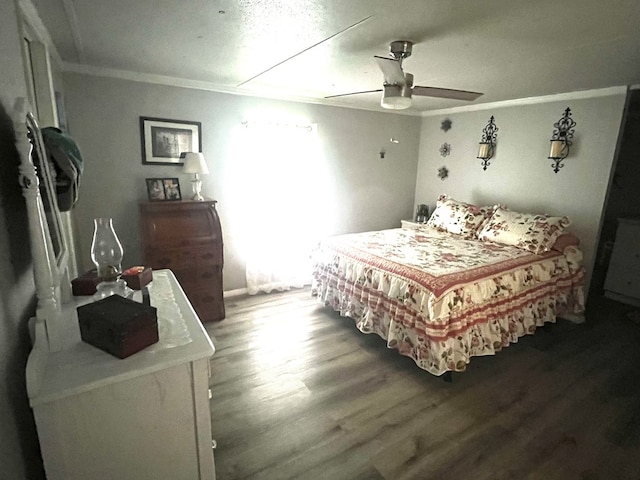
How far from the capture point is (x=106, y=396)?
95cm

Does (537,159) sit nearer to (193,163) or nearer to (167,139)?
(193,163)

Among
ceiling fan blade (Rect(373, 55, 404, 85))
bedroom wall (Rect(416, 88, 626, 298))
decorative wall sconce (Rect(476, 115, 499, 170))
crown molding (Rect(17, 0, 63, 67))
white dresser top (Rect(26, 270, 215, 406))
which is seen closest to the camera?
white dresser top (Rect(26, 270, 215, 406))

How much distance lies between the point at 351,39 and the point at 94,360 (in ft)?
6.46

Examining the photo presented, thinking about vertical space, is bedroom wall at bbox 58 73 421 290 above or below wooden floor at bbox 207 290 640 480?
above

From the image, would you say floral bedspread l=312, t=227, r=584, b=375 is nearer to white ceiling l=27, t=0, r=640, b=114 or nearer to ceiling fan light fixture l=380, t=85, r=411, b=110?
ceiling fan light fixture l=380, t=85, r=411, b=110

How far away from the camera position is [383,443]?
1816 mm

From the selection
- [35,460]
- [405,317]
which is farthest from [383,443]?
[35,460]

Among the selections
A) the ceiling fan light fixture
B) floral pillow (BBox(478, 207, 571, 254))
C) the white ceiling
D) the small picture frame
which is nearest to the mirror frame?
the white ceiling

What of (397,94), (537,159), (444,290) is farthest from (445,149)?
(444,290)

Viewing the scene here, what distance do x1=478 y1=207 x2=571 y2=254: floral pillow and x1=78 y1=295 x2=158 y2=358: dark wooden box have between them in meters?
3.16

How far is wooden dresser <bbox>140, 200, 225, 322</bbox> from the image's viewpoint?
283 cm

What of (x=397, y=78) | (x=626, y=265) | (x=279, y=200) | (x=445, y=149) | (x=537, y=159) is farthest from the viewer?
(x=445, y=149)

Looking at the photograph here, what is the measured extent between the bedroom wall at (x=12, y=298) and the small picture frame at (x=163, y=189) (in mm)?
1811

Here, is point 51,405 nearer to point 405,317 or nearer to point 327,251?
point 405,317
